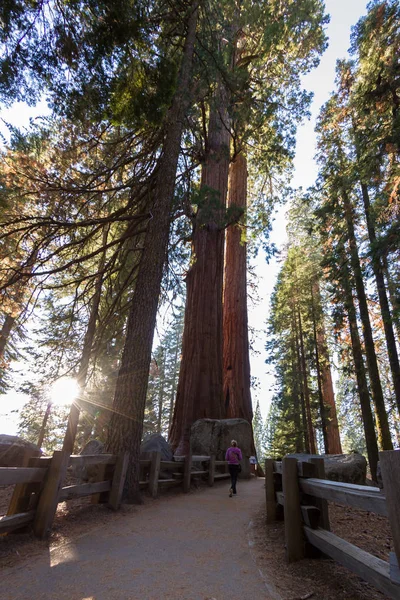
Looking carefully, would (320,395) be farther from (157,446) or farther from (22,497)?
(22,497)

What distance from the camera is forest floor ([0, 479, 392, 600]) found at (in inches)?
108

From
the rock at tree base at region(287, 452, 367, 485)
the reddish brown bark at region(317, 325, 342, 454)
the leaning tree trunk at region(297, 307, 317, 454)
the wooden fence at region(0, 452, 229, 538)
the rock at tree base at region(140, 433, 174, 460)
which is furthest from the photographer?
the leaning tree trunk at region(297, 307, 317, 454)

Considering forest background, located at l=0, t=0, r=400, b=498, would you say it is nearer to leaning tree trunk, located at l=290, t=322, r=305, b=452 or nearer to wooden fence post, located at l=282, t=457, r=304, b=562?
leaning tree trunk, located at l=290, t=322, r=305, b=452

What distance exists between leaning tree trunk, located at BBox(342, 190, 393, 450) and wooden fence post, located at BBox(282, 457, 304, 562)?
32.4 ft

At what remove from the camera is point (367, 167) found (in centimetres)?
1117

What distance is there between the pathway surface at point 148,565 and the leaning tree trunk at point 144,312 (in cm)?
127

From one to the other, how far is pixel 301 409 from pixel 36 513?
2024 centimetres

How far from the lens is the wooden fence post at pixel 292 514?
3.50 metres

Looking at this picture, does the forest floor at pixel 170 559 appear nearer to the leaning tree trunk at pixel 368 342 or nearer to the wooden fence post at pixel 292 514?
the wooden fence post at pixel 292 514

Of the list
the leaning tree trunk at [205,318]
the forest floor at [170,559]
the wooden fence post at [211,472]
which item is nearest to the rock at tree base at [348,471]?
the forest floor at [170,559]

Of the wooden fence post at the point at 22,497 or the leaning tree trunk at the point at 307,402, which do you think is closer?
the wooden fence post at the point at 22,497

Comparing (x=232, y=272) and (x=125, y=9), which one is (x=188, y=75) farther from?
(x=232, y=272)

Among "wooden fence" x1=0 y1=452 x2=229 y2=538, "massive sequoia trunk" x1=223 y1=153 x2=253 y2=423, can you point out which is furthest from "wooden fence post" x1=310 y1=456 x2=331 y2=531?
"massive sequoia trunk" x1=223 y1=153 x2=253 y2=423

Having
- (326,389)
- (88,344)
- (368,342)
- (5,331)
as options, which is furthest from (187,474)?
(326,389)
